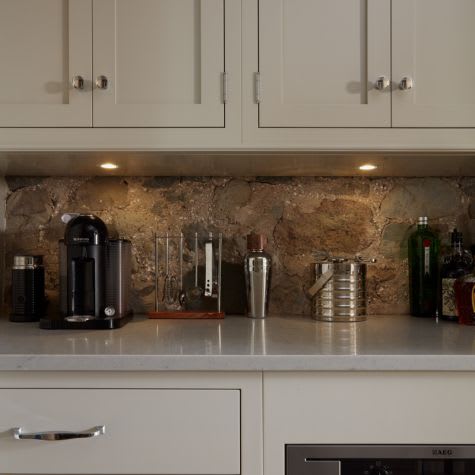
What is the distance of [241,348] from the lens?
1169 mm

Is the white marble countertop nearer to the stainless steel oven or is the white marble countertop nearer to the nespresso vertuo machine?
the nespresso vertuo machine

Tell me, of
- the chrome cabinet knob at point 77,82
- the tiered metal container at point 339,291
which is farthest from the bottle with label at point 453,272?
the chrome cabinet knob at point 77,82

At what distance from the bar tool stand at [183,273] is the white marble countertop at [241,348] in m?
0.28

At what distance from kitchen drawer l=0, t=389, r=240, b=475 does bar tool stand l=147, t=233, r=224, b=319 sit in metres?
0.62

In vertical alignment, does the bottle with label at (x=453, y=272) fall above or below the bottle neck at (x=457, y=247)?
below

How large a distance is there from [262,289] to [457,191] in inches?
30.9

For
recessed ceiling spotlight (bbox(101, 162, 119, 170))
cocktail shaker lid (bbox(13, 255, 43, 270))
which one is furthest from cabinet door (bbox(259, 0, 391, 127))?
cocktail shaker lid (bbox(13, 255, 43, 270))

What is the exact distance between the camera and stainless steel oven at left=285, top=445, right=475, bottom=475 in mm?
1094

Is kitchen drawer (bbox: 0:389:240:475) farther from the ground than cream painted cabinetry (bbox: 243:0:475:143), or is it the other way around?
cream painted cabinetry (bbox: 243:0:475:143)

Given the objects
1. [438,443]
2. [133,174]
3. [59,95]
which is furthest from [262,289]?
[59,95]

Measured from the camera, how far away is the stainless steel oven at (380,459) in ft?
3.59

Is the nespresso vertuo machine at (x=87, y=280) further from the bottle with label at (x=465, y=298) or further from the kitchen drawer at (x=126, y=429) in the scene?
the bottle with label at (x=465, y=298)

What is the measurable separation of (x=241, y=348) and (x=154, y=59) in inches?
32.5

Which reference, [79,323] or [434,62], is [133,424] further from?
[434,62]
